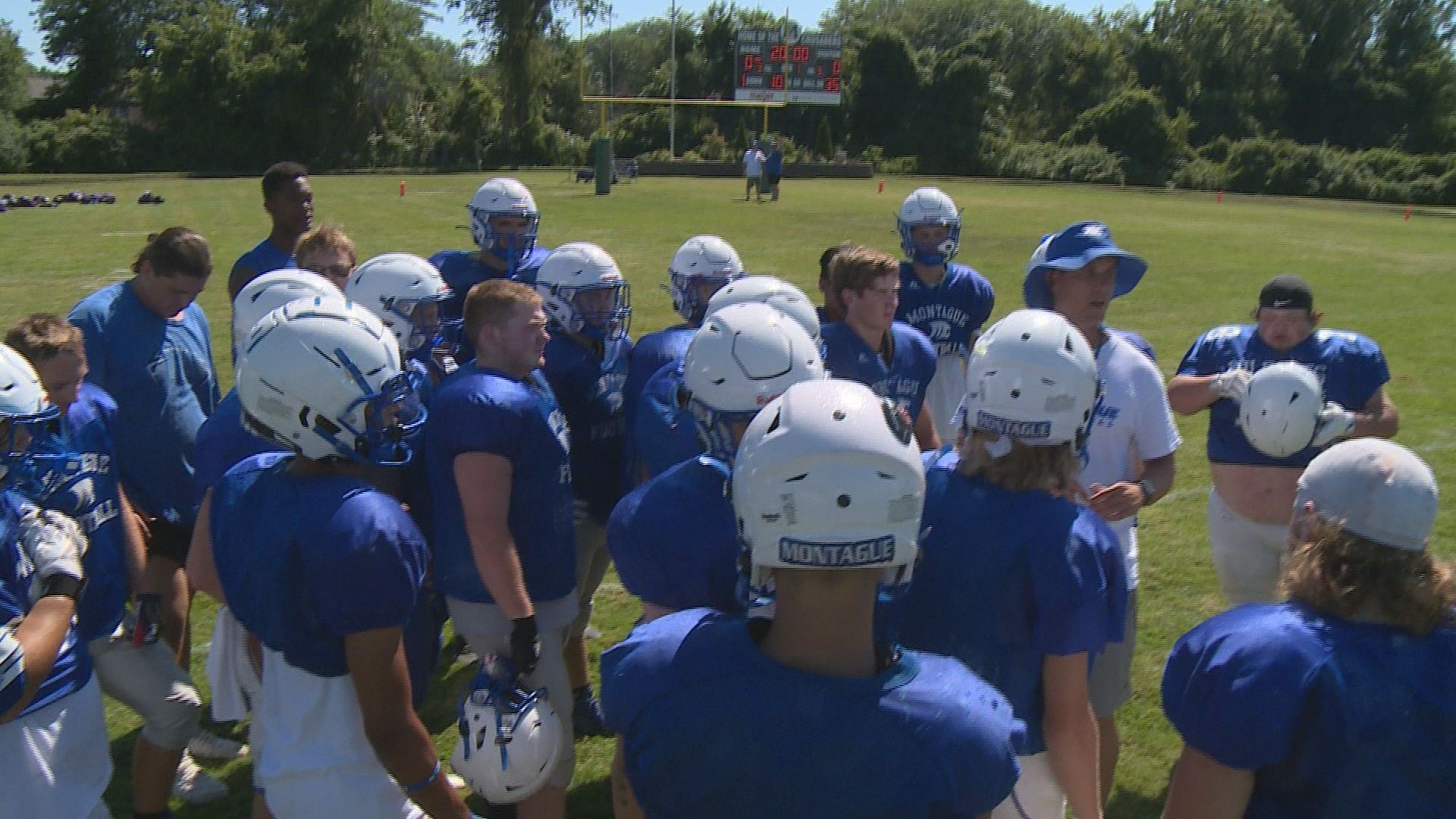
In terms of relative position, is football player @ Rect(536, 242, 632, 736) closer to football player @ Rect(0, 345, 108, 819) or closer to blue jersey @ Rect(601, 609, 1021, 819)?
football player @ Rect(0, 345, 108, 819)

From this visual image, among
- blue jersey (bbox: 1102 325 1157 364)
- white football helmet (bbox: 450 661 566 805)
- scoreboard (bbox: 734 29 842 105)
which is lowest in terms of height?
white football helmet (bbox: 450 661 566 805)

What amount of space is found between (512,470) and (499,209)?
2.61 meters

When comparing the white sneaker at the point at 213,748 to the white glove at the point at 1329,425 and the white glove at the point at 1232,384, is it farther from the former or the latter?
the white glove at the point at 1329,425

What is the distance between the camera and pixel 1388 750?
6.54 feet

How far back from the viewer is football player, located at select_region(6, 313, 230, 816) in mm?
3531

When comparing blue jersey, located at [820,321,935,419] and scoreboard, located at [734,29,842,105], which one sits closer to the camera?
blue jersey, located at [820,321,935,419]

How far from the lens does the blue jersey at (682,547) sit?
255 cm

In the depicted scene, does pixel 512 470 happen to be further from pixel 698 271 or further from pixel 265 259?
pixel 265 259

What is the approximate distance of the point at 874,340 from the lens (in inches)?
185

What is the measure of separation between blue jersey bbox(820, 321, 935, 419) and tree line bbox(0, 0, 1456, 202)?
42.9 metres

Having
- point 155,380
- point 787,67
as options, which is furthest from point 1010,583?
point 787,67

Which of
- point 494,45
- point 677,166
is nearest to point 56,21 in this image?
point 494,45

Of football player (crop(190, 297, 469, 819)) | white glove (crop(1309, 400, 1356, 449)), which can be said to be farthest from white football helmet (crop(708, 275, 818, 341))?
white glove (crop(1309, 400, 1356, 449))

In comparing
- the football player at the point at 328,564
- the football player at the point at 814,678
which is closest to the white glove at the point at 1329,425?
the football player at the point at 814,678
